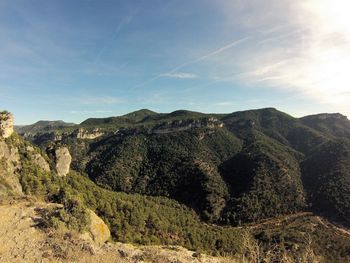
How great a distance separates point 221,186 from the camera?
127938mm

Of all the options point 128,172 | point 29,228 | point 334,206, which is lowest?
point 334,206

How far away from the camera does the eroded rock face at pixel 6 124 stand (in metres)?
48.0

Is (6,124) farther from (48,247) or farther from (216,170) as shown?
(216,170)

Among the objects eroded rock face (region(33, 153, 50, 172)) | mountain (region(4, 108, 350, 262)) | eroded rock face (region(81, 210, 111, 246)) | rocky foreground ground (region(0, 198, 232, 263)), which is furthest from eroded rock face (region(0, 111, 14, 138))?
eroded rock face (region(81, 210, 111, 246))

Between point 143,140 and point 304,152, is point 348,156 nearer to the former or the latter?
point 304,152

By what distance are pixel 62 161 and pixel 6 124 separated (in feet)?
43.2

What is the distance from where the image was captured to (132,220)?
47656 millimetres

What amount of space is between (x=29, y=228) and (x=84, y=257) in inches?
185

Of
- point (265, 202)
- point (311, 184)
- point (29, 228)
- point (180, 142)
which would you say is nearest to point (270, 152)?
point (311, 184)

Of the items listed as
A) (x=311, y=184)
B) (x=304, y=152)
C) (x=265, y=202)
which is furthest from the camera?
(x=304, y=152)

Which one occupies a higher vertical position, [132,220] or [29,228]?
[29,228]

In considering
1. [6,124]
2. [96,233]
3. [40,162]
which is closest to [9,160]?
[40,162]

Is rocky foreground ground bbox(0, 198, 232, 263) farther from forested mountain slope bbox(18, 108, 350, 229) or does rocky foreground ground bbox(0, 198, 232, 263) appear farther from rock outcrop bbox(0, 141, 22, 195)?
forested mountain slope bbox(18, 108, 350, 229)

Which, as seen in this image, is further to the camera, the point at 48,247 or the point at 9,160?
the point at 9,160
